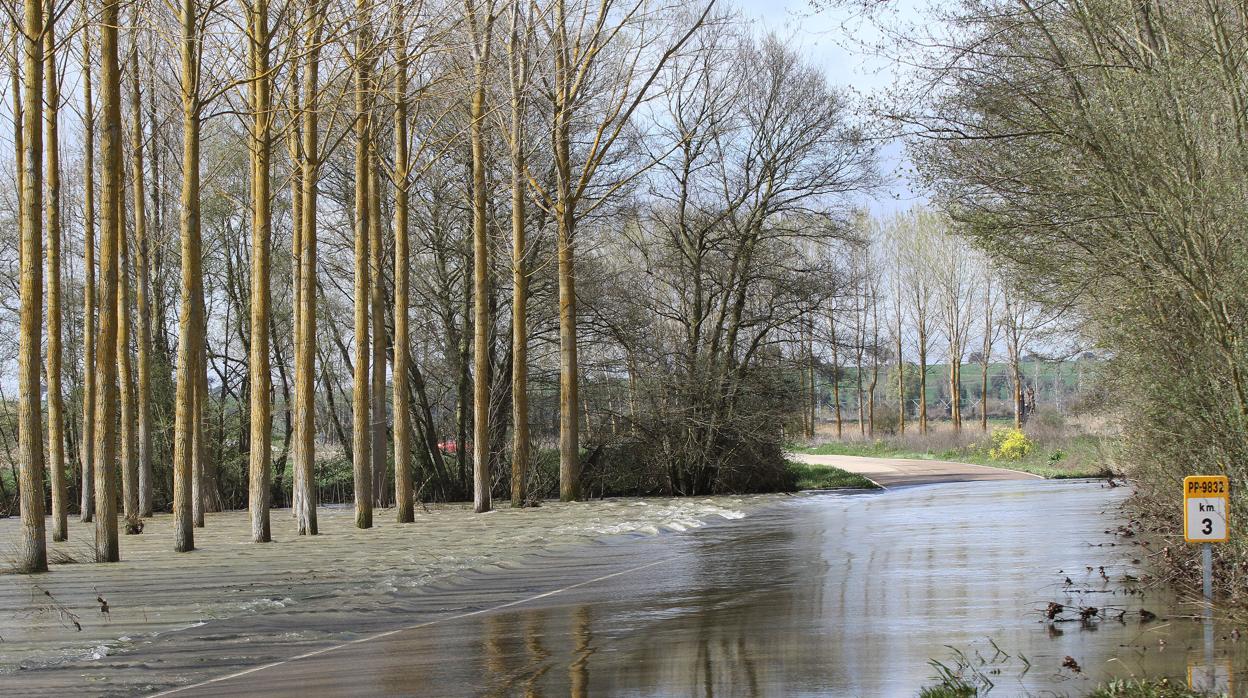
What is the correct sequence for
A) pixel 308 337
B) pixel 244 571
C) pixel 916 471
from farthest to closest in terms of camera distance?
pixel 916 471 < pixel 308 337 < pixel 244 571

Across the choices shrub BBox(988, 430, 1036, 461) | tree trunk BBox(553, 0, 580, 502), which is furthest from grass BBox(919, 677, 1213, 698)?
shrub BBox(988, 430, 1036, 461)

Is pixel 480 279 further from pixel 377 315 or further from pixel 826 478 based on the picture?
pixel 826 478

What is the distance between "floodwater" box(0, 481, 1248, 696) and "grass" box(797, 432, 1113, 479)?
1782 cm

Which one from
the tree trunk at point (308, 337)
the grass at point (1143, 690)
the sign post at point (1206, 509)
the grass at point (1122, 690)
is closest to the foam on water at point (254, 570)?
the tree trunk at point (308, 337)

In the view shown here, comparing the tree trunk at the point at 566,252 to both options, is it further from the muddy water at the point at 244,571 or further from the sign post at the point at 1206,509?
the sign post at the point at 1206,509

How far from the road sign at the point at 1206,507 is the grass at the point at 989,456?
70.8 feet

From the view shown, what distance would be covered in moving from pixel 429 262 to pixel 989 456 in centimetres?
2590

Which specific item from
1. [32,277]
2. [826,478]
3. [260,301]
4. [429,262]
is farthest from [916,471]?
[32,277]

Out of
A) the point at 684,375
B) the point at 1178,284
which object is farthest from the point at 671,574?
the point at 684,375

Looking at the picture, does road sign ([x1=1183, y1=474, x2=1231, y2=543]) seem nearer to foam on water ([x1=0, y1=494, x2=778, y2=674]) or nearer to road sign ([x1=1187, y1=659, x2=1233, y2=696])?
road sign ([x1=1187, y1=659, x2=1233, y2=696])

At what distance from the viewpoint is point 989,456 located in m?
49.3

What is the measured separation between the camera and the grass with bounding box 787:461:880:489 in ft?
122

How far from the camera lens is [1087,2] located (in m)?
13.2

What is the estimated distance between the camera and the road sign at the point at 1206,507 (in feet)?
31.3
